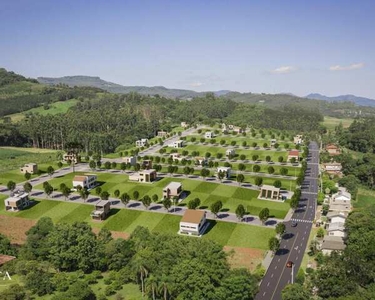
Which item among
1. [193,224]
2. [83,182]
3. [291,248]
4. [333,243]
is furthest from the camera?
[83,182]

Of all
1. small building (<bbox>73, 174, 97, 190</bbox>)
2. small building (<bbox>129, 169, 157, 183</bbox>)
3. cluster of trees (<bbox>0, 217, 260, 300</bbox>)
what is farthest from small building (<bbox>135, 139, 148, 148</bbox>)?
cluster of trees (<bbox>0, 217, 260, 300</bbox>)

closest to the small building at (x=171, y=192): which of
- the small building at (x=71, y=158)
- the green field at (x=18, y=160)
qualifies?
the green field at (x=18, y=160)

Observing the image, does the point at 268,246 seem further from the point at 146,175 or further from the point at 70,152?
the point at 70,152

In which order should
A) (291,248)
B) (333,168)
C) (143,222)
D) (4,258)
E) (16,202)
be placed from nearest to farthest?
(4,258) → (291,248) → (143,222) → (16,202) → (333,168)

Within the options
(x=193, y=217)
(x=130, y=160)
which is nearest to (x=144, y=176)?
(x=130, y=160)

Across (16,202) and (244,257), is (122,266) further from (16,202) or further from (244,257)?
(16,202)
